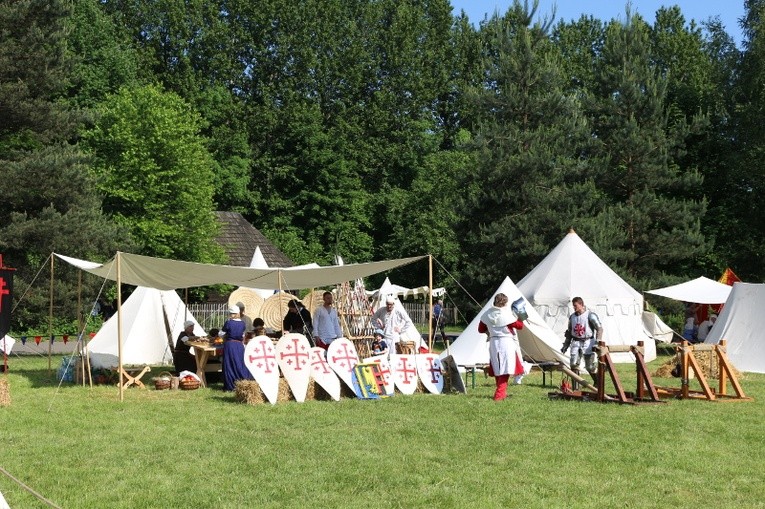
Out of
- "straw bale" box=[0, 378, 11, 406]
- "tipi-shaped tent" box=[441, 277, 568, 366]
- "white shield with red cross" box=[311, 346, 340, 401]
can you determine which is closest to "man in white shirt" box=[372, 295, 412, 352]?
"tipi-shaped tent" box=[441, 277, 568, 366]

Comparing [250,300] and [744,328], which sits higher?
[250,300]

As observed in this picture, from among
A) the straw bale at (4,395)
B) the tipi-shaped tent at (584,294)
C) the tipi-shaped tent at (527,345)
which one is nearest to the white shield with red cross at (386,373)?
the tipi-shaped tent at (527,345)

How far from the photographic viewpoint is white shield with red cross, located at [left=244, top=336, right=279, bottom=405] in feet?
41.1

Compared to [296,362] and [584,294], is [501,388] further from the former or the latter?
[584,294]

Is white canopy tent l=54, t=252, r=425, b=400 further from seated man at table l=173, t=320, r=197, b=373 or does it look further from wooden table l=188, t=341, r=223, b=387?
wooden table l=188, t=341, r=223, b=387

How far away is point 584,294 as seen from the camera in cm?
2058

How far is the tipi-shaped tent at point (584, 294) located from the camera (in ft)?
67.0

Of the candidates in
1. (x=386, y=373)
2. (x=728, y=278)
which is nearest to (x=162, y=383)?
(x=386, y=373)

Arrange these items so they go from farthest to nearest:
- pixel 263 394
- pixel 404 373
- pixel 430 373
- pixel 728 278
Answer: pixel 728 278 → pixel 430 373 → pixel 404 373 → pixel 263 394

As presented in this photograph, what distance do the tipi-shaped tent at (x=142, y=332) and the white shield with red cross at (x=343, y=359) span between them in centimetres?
543

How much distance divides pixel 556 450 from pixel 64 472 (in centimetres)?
409

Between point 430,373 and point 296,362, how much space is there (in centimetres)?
203

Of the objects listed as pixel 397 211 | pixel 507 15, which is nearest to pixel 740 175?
pixel 507 15

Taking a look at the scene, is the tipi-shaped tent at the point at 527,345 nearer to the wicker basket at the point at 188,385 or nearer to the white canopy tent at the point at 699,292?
the wicker basket at the point at 188,385
